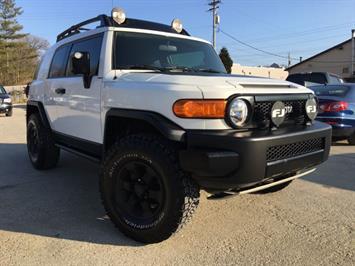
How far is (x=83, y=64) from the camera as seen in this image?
4.41 m

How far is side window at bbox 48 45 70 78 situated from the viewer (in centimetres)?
565

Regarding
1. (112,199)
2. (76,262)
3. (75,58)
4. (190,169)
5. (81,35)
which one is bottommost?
(76,262)

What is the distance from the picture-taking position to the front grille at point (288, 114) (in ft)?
11.4

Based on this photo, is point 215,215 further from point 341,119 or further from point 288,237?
point 341,119

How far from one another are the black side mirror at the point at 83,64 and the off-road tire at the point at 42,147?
1916mm

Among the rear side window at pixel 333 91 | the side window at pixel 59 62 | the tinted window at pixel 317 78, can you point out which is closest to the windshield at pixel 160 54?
the side window at pixel 59 62

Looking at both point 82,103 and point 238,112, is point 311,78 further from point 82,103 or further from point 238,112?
point 238,112

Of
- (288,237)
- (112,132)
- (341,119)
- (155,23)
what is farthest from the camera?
(341,119)

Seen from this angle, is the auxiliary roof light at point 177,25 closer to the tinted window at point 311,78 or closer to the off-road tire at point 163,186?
the off-road tire at point 163,186

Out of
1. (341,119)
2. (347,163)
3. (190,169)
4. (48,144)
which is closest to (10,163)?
(48,144)

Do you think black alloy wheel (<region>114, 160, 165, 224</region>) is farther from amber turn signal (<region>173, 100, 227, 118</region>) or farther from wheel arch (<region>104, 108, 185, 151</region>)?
amber turn signal (<region>173, 100, 227, 118</region>)

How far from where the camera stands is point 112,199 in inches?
153

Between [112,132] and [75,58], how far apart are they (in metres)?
0.87

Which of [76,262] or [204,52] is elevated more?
[204,52]
